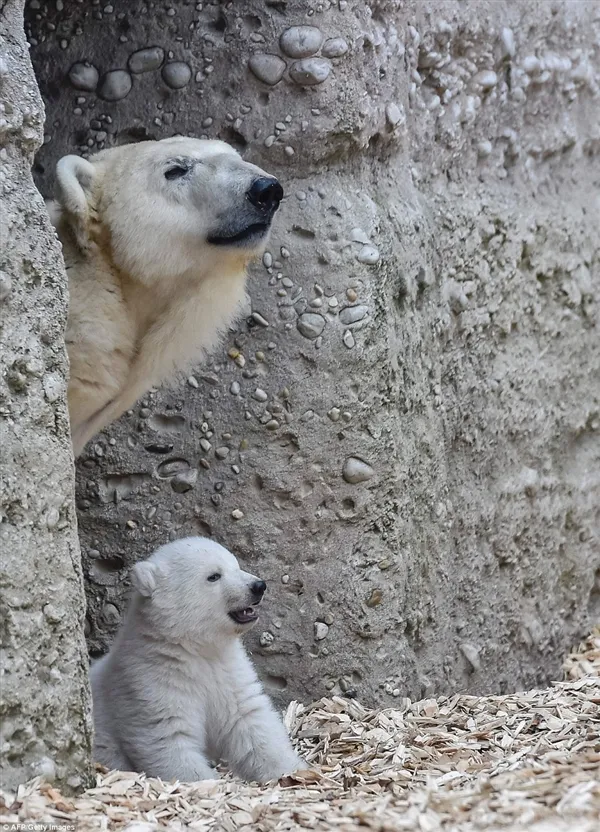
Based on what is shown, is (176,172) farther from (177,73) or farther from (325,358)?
(325,358)

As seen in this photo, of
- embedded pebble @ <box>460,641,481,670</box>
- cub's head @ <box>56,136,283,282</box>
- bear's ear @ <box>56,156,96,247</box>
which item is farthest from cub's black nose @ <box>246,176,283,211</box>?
embedded pebble @ <box>460,641,481,670</box>

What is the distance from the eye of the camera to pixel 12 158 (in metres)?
2.71

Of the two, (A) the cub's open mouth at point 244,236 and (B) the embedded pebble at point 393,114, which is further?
(B) the embedded pebble at point 393,114

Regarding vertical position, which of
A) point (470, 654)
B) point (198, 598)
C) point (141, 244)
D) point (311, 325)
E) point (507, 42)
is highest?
point (507, 42)

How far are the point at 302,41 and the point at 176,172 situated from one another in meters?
0.77

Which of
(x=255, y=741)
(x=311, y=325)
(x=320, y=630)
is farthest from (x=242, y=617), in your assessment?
(x=311, y=325)

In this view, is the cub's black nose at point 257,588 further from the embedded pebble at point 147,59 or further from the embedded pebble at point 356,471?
the embedded pebble at point 147,59

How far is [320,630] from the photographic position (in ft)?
12.8

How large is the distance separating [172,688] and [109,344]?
1.05 meters

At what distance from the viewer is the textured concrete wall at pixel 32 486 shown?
2549mm

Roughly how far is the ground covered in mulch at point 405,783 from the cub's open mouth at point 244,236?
1.57 meters

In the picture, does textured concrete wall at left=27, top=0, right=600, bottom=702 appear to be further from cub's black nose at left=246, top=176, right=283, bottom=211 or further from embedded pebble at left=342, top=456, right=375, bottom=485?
cub's black nose at left=246, top=176, right=283, bottom=211

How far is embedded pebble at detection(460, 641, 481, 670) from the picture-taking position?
4234 millimetres

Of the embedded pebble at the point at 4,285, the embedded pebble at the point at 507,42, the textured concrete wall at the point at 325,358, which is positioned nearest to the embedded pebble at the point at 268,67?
the textured concrete wall at the point at 325,358
